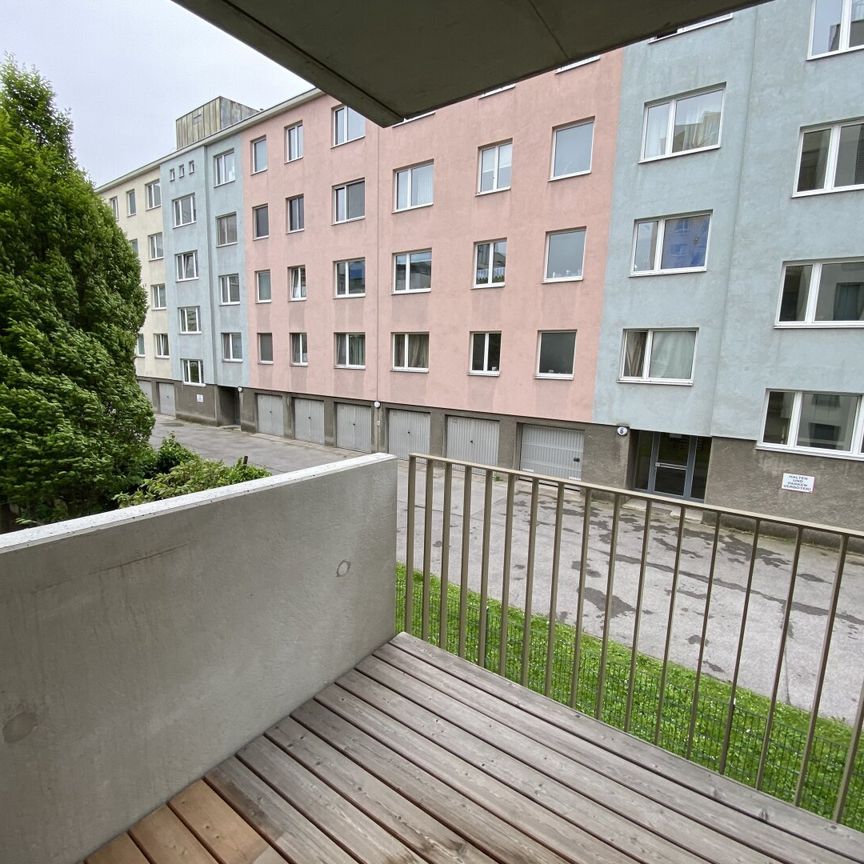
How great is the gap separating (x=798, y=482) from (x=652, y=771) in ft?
29.5

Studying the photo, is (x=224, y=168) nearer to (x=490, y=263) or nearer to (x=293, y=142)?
(x=293, y=142)

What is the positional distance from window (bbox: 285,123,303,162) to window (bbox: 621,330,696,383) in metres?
12.2

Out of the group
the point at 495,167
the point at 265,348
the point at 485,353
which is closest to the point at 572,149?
the point at 495,167

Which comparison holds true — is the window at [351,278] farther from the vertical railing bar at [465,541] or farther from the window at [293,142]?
the vertical railing bar at [465,541]

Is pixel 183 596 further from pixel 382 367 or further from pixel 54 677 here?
pixel 382 367

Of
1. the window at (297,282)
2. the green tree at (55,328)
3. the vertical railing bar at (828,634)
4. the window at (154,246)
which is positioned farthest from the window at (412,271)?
the window at (154,246)

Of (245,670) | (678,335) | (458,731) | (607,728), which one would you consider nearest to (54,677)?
(245,670)

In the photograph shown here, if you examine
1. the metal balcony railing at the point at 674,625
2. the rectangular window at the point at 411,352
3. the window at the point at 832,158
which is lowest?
the metal balcony railing at the point at 674,625

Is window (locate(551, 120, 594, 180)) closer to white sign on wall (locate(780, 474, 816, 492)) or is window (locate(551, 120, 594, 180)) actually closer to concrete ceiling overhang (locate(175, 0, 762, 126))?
white sign on wall (locate(780, 474, 816, 492))

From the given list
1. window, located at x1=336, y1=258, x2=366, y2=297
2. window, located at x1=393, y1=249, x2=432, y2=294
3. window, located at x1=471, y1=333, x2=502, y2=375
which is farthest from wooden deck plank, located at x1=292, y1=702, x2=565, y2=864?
window, located at x1=336, y1=258, x2=366, y2=297

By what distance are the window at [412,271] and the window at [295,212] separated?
4413 mm

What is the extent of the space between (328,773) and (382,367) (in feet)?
41.7

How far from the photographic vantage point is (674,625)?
5.38 m

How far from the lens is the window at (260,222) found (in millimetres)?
16516
